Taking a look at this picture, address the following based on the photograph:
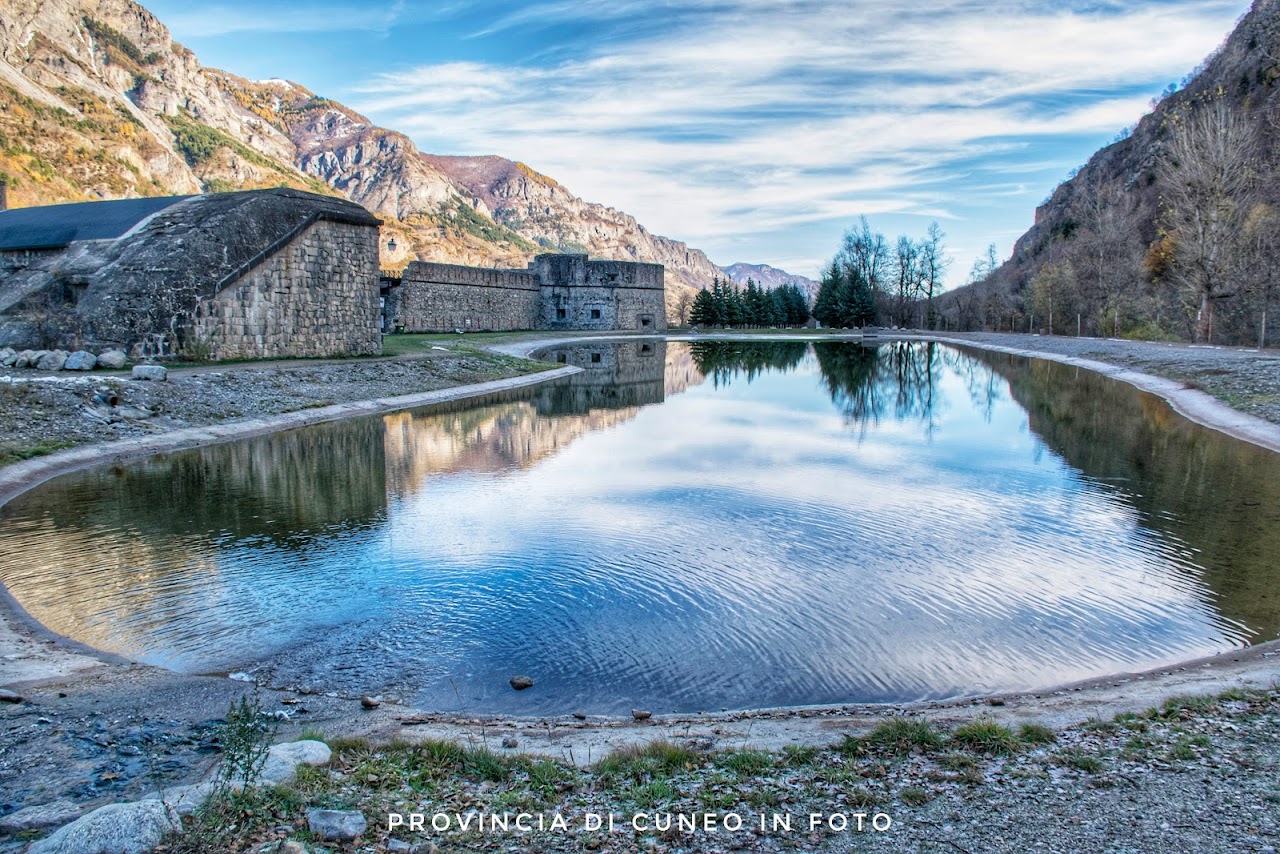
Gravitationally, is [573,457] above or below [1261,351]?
below

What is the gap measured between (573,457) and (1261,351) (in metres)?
22.7

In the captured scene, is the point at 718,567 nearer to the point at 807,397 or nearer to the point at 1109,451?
the point at 1109,451

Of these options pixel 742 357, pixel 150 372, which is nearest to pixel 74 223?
pixel 150 372

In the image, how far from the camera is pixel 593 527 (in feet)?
30.2

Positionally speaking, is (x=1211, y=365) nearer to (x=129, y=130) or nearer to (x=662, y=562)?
(x=662, y=562)

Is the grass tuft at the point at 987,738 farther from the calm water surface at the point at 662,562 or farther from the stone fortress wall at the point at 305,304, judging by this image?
the stone fortress wall at the point at 305,304

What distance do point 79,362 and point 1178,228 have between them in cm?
3764

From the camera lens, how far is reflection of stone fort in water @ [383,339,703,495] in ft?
43.0

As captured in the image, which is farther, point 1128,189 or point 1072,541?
point 1128,189

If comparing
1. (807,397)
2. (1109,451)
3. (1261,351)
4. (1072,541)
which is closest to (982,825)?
(1072,541)

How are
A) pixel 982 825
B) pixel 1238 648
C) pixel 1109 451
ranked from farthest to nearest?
pixel 1109 451, pixel 1238 648, pixel 982 825

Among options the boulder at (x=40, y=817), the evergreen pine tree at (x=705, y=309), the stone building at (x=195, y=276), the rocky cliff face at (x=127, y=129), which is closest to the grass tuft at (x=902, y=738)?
the boulder at (x=40, y=817)

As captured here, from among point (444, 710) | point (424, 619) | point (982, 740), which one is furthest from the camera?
point (424, 619)

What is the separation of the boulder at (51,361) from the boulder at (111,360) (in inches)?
24.1
